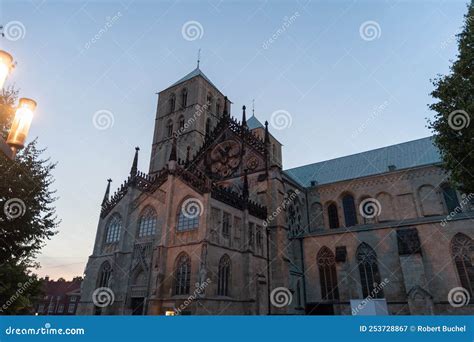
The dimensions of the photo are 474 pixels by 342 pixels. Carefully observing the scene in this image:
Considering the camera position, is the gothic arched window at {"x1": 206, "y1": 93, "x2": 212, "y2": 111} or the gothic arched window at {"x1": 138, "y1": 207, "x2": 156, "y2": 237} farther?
the gothic arched window at {"x1": 206, "y1": 93, "x2": 212, "y2": 111}

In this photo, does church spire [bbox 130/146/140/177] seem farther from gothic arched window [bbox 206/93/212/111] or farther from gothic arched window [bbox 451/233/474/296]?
gothic arched window [bbox 451/233/474/296]

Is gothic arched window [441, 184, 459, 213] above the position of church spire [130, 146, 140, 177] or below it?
below

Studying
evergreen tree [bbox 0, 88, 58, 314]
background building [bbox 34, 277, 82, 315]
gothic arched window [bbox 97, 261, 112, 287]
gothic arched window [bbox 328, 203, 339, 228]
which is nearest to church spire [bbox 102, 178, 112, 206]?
gothic arched window [bbox 97, 261, 112, 287]

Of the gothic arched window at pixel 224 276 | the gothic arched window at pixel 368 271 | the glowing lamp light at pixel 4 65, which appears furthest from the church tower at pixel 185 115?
the glowing lamp light at pixel 4 65

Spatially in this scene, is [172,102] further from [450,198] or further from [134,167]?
[450,198]

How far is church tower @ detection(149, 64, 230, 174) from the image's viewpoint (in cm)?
3947

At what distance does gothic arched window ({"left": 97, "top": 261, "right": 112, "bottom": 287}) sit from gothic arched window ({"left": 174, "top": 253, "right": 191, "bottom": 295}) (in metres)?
6.89

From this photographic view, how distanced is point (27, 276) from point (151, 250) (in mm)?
8839

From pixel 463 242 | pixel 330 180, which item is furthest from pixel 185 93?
pixel 463 242

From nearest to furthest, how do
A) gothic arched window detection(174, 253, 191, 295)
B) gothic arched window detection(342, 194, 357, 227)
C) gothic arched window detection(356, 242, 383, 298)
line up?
gothic arched window detection(174, 253, 191, 295) < gothic arched window detection(356, 242, 383, 298) < gothic arched window detection(342, 194, 357, 227)

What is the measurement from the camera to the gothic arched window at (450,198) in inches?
1078

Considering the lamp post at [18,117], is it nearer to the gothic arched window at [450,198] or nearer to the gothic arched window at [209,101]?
the gothic arched window at [450,198]

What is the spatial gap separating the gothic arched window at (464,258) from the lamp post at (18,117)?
27760 millimetres
